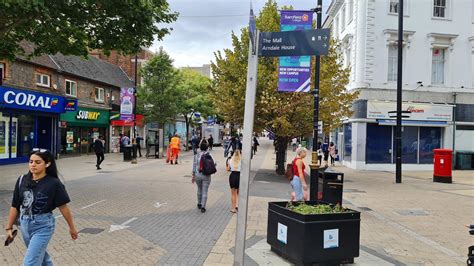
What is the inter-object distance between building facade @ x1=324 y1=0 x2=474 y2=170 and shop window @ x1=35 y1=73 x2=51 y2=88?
662 inches

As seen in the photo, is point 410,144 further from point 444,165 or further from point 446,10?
point 446,10

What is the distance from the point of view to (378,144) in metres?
24.9

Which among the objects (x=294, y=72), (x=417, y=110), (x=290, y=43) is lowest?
(x=290, y=43)

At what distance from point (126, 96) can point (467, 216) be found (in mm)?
19901

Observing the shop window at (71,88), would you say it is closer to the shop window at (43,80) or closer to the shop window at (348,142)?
the shop window at (43,80)

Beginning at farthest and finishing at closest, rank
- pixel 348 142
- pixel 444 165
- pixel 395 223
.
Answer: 1. pixel 348 142
2. pixel 444 165
3. pixel 395 223

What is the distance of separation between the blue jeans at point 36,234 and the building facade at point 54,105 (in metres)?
16.9

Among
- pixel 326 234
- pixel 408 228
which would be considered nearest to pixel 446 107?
pixel 408 228

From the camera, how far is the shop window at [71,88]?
28.0 metres

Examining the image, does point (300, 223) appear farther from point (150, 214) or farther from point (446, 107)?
point (446, 107)

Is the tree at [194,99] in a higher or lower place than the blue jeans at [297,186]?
higher

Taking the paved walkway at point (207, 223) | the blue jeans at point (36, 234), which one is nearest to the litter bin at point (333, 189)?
the paved walkway at point (207, 223)

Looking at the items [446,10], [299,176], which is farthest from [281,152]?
[446,10]

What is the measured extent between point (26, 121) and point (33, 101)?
1495mm
